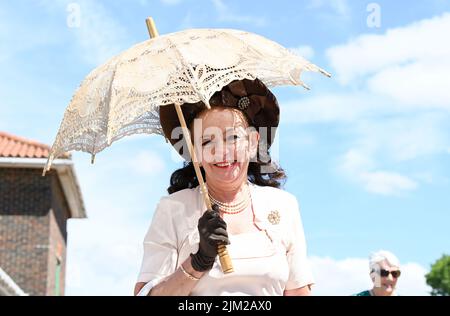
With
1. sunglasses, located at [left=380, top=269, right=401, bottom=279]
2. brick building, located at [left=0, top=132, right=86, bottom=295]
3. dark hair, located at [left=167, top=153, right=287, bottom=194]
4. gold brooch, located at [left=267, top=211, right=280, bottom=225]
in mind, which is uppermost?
brick building, located at [left=0, top=132, right=86, bottom=295]

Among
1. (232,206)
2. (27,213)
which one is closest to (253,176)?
(232,206)

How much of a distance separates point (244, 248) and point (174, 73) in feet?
2.83

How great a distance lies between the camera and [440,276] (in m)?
63.5

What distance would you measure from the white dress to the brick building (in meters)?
20.9

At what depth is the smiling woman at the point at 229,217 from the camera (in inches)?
147

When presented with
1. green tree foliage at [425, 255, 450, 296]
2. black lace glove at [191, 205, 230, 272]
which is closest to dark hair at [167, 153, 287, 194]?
black lace glove at [191, 205, 230, 272]

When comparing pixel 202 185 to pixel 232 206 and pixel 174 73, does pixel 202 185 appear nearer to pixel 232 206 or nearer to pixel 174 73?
pixel 232 206

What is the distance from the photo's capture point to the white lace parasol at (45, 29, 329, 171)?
3.89 meters

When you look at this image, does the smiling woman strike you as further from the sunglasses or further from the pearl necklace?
the sunglasses

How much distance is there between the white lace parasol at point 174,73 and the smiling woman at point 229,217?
0.44ft

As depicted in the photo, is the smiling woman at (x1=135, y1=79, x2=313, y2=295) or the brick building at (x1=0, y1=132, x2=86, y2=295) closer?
the smiling woman at (x1=135, y1=79, x2=313, y2=295)

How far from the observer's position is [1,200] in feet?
83.9
